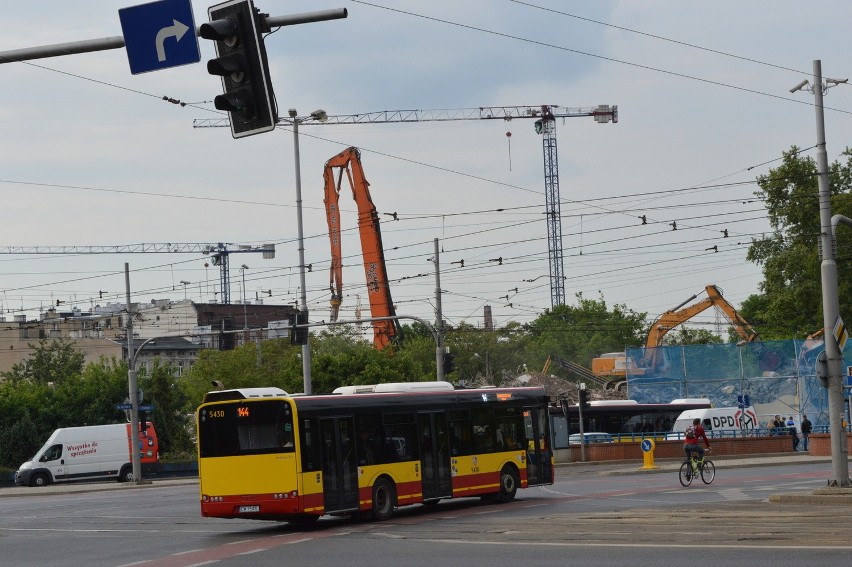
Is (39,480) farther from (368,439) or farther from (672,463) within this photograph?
(368,439)

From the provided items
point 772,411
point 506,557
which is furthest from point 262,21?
point 772,411

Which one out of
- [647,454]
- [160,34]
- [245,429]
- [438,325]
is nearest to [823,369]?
[245,429]

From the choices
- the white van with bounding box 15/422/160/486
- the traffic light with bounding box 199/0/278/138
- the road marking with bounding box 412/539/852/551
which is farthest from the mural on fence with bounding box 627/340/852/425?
the traffic light with bounding box 199/0/278/138

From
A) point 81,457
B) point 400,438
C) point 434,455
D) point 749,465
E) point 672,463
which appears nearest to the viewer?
point 400,438

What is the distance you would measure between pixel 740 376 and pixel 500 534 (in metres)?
46.3

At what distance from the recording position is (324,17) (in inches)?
491

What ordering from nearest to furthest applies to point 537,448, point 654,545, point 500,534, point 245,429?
point 654,545 → point 500,534 → point 245,429 → point 537,448

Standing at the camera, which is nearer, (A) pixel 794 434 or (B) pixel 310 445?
(B) pixel 310 445

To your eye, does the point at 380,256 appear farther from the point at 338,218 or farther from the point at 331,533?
the point at 331,533

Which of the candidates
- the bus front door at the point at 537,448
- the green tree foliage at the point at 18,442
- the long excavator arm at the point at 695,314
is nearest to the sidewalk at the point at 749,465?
the bus front door at the point at 537,448

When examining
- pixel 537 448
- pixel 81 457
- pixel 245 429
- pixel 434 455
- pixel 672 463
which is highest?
pixel 245 429

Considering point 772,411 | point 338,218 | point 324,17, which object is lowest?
point 772,411

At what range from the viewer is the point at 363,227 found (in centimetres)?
6488

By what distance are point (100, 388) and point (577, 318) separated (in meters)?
72.4
